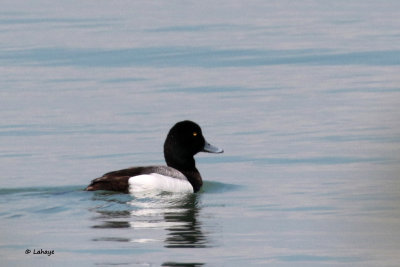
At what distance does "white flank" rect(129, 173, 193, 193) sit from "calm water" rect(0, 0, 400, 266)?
239mm

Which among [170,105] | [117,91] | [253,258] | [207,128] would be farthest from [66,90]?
[253,258]

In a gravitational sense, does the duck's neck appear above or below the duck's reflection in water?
above

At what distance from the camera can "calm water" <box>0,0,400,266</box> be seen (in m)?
8.11

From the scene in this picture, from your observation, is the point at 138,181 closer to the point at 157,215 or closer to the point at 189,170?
the point at 189,170

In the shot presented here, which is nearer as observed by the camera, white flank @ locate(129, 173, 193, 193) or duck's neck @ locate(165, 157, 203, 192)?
white flank @ locate(129, 173, 193, 193)

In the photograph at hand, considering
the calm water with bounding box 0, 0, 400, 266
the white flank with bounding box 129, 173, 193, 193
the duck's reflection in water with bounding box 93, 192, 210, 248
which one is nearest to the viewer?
the calm water with bounding box 0, 0, 400, 266

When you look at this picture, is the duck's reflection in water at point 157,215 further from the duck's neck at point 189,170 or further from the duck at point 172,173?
the duck's neck at point 189,170

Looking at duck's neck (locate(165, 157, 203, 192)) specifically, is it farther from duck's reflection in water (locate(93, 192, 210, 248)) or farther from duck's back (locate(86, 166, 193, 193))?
duck's reflection in water (locate(93, 192, 210, 248))

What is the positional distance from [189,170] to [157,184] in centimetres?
138

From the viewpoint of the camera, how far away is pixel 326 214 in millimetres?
10695

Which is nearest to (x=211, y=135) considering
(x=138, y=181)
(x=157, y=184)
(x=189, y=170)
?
Answer: (x=189, y=170)

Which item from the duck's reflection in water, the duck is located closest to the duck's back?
the duck

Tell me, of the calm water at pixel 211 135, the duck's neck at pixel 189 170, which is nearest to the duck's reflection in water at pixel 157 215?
the calm water at pixel 211 135

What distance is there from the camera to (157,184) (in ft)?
43.9
